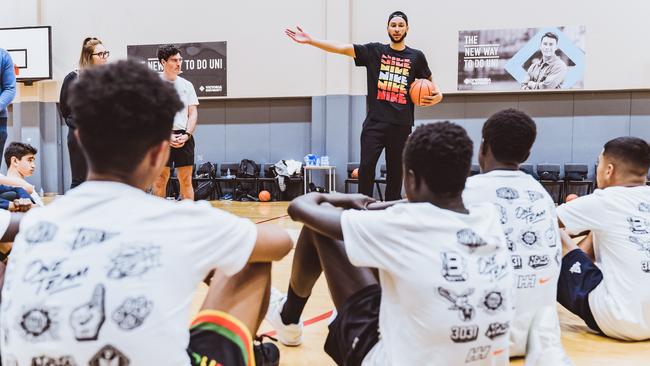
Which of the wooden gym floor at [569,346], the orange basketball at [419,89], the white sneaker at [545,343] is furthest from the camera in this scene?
the orange basketball at [419,89]

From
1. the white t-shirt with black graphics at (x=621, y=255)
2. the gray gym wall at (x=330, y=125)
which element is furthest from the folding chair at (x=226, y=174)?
the white t-shirt with black graphics at (x=621, y=255)

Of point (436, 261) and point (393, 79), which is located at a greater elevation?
point (393, 79)

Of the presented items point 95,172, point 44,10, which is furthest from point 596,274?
point 44,10

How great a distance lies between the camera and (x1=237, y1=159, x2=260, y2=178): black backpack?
10.3m

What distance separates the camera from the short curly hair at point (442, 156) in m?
1.39

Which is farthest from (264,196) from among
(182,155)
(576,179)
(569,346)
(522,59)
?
(569,346)

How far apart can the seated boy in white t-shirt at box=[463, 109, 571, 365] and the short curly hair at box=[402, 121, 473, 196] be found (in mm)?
536

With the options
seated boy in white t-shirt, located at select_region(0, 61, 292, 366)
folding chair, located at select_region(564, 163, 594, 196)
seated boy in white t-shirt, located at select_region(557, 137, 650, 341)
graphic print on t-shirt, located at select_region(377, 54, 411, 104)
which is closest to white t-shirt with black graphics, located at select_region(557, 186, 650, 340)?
seated boy in white t-shirt, located at select_region(557, 137, 650, 341)

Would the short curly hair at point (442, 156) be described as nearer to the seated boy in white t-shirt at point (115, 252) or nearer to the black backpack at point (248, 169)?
the seated boy in white t-shirt at point (115, 252)

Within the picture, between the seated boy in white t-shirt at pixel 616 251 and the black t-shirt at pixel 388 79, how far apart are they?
2.31 metres

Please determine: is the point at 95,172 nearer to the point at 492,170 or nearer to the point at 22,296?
the point at 22,296

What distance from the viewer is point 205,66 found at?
34.7 feet

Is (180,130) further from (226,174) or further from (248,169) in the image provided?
(226,174)

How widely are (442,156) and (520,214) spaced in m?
0.73
